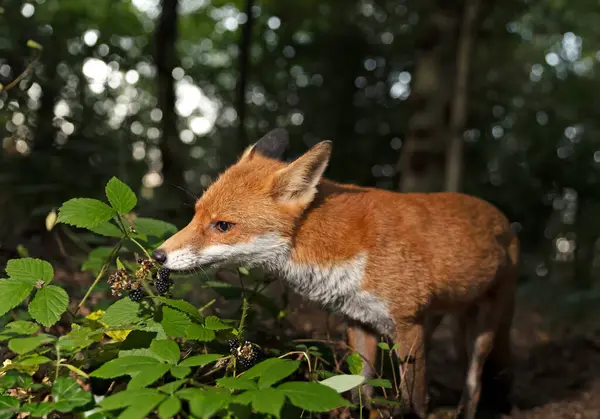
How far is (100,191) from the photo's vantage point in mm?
7879

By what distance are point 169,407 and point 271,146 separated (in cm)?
217

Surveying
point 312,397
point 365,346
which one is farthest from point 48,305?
point 365,346

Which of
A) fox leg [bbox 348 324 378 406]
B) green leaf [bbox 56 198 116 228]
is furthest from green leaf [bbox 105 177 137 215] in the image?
fox leg [bbox 348 324 378 406]

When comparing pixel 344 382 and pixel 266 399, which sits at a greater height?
pixel 266 399

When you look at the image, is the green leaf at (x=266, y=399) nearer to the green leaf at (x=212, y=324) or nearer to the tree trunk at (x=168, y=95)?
the green leaf at (x=212, y=324)

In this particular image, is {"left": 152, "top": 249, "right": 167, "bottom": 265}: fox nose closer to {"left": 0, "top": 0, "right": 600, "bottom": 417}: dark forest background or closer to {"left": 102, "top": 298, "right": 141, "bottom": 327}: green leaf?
{"left": 102, "top": 298, "right": 141, "bottom": 327}: green leaf

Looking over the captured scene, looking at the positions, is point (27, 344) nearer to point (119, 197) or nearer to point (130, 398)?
point (130, 398)

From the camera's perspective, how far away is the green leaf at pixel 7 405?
237cm

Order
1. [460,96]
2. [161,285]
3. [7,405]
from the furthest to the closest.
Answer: [460,96]
[161,285]
[7,405]

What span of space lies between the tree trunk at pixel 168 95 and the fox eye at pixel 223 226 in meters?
6.80

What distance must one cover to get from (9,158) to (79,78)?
1.67 metres

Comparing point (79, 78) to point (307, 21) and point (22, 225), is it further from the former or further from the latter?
point (307, 21)

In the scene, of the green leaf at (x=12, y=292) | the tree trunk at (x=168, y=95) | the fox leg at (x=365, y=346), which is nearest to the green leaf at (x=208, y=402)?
the green leaf at (x=12, y=292)

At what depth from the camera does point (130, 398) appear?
210 cm
